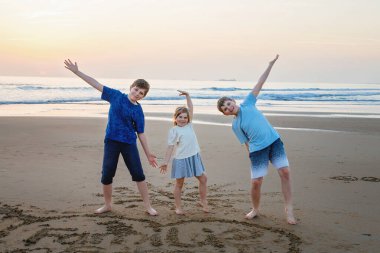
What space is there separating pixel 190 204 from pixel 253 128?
158cm

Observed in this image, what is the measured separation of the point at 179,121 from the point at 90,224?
1.73 metres

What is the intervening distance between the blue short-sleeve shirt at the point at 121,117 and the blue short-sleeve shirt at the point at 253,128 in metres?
1.28

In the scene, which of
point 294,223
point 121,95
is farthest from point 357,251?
point 121,95

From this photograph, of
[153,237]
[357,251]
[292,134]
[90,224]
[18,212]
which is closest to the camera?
[357,251]

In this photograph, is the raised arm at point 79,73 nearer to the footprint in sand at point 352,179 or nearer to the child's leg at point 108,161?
the child's leg at point 108,161

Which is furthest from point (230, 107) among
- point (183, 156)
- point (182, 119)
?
point (183, 156)

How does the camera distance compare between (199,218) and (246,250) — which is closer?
(246,250)

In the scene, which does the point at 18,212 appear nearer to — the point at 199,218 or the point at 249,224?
the point at 199,218

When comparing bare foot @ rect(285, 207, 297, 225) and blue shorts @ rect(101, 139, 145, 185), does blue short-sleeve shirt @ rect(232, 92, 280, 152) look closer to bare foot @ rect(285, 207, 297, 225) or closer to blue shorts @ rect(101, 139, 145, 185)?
bare foot @ rect(285, 207, 297, 225)

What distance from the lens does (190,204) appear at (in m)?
6.17

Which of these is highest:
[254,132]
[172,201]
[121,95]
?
[121,95]

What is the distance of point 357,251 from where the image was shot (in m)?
4.32

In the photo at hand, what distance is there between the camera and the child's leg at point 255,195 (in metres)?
5.43

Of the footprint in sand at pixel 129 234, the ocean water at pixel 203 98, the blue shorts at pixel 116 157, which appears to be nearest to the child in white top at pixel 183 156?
the blue shorts at pixel 116 157
